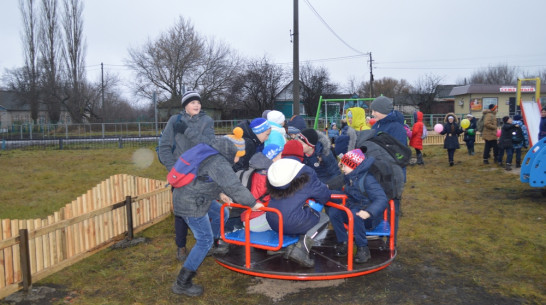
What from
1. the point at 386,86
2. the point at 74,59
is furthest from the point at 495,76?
the point at 74,59

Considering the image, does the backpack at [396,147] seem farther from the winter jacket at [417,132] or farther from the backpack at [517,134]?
the backpack at [517,134]

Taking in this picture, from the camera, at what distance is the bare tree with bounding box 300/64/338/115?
117 ft

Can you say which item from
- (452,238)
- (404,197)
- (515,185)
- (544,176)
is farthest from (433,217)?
(515,185)

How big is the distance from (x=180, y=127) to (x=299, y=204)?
71.6 inches

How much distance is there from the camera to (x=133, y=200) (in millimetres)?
6410

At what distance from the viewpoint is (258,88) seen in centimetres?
3388

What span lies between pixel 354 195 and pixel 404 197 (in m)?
4.93

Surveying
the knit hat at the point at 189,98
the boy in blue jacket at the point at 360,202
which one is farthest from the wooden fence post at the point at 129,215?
the boy in blue jacket at the point at 360,202

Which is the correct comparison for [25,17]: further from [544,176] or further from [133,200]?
[544,176]

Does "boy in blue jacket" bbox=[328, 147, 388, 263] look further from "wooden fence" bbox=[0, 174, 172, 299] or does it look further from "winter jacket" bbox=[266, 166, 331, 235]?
"wooden fence" bbox=[0, 174, 172, 299]

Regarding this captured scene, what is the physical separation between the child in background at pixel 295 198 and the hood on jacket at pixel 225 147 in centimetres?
45

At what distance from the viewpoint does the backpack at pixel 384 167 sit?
455cm

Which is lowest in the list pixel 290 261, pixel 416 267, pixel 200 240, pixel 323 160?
pixel 416 267

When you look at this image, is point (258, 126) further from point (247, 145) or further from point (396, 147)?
point (396, 147)
